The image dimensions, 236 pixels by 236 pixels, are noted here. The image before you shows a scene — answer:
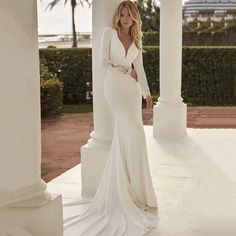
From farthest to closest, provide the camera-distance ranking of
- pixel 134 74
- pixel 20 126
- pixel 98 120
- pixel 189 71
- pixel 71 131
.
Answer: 1. pixel 189 71
2. pixel 71 131
3. pixel 98 120
4. pixel 134 74
5. pixel 20 126

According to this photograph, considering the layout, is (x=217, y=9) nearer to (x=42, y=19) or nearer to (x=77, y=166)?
(x=42, y=19)

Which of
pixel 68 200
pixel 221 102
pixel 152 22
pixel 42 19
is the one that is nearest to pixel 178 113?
pixel 68 200

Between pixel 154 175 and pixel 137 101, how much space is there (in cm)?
175

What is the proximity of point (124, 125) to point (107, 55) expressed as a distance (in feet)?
2.25

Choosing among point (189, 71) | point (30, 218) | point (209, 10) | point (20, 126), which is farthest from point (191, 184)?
point (209, 10)

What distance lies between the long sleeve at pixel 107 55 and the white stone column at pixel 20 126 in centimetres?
177

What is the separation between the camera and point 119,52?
15.7 ft

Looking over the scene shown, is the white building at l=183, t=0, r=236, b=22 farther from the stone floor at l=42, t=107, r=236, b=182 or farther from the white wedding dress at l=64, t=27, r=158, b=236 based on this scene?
the white wedding dress at l=64, t=27, r=158, b=236

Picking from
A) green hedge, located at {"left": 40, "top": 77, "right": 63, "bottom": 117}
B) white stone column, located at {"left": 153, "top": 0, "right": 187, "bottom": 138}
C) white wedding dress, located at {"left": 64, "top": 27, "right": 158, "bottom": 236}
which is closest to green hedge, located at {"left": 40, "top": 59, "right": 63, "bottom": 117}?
green hedge, located at {"left": 40, "top": 77, "right": 63, "bottom": 117}

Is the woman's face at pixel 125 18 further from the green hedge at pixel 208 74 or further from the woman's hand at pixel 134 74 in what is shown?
the green hedge at pixel 208 74

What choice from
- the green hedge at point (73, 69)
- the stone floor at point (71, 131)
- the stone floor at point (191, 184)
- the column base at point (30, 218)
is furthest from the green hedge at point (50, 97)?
the column base at point (30, 218)

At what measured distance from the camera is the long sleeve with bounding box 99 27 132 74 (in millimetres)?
4773

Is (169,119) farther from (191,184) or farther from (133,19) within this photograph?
(133,19)

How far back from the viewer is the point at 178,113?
8.45 meters
